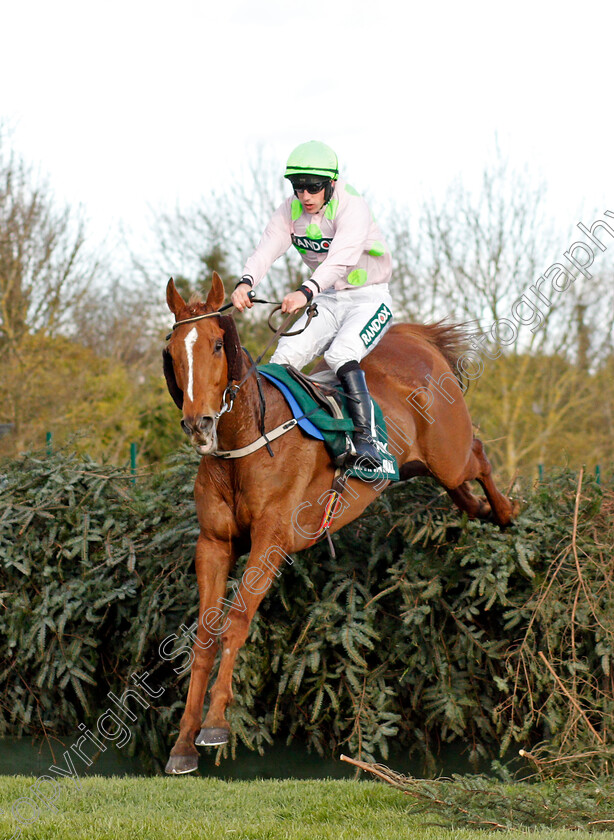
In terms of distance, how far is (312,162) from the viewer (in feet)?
16.4

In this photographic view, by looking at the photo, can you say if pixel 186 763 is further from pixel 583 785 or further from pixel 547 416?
pixel 547 416

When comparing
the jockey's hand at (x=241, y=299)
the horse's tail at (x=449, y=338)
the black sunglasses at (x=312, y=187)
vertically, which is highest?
the black sunglasses at (x=312, y=187)

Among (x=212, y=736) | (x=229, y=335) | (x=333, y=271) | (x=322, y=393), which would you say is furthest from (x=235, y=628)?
(x=333, y=271)

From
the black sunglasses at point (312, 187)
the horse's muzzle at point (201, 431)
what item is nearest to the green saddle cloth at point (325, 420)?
the horse's muzzle at point (201, 431)

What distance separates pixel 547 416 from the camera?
2041 cm

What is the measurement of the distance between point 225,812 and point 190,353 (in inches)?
92.8

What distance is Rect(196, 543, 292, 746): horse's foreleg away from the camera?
3971 millimetres

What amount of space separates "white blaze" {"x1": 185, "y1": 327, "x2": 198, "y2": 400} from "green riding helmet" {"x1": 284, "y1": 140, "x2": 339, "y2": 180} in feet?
4.55

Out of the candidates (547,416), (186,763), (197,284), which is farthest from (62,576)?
(547,416)

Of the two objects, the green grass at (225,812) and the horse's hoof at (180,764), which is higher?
the horse's hoof at (180,764)

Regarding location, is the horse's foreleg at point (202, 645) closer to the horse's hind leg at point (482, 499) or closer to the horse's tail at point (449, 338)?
the horse's hind leg at point (482, 499)

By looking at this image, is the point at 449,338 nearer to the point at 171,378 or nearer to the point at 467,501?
the point at 467,501

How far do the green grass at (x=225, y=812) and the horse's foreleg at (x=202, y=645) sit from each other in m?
0.37

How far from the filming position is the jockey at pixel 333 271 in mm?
5016
